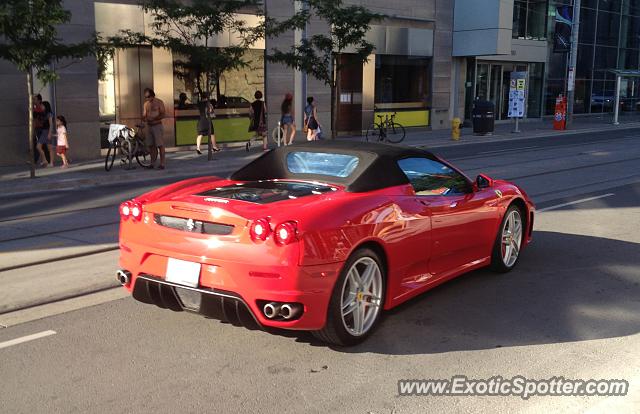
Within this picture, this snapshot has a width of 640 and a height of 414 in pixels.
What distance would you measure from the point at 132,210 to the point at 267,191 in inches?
41.1

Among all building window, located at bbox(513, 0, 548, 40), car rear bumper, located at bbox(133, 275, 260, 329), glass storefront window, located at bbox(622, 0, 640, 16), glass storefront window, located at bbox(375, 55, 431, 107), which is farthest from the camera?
glass storefront window, located at bbox(622, 0, 640, 16)

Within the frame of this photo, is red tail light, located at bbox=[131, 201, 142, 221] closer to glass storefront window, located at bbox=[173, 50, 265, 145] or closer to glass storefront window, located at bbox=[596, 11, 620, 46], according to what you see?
glass storefront window, located at bbox=[173, 50, 265, 145]

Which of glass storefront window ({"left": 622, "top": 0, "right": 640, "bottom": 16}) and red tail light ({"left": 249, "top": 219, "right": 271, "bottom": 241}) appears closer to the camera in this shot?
red tail light ({"left": 249, "top": 219, "right": 271, "bottom": 241})

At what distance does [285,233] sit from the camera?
4766mm

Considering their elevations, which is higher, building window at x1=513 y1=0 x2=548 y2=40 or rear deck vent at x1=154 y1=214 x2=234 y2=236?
building window at x1=513 y1=0 x2=548 y2=40

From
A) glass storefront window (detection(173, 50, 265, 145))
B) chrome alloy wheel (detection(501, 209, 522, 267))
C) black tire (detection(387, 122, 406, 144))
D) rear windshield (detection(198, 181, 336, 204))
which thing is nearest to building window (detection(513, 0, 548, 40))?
black tire (detection(387, 122, 406, 144))

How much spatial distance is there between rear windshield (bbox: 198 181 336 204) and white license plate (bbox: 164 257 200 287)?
0.68 metres

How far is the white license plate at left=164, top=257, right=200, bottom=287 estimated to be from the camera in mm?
4969

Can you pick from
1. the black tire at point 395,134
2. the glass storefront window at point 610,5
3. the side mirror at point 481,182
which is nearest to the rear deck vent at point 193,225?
the side mirror at point 481,182

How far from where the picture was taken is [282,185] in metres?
6.02

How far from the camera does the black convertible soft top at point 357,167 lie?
18.9 feet

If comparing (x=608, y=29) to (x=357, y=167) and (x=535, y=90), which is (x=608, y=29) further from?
(x=357, y=167)

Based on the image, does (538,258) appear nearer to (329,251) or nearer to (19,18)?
(329,251)

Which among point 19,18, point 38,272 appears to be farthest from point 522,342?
point 19,18
